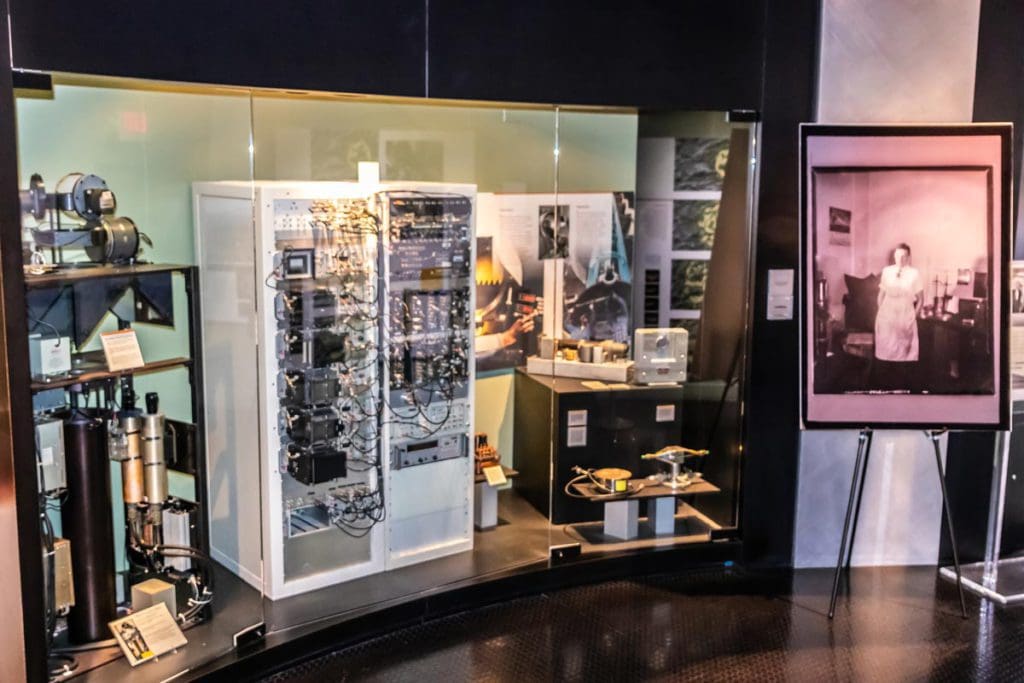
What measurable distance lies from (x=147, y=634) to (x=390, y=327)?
4.80 ft

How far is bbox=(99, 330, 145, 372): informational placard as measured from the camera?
347 cm

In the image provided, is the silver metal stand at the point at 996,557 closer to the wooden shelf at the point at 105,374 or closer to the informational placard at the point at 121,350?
the wooden shelf at the point at 105,374

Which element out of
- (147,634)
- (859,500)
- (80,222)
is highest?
(80,222)

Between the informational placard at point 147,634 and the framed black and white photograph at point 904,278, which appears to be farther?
the framed black and white photograph at point 904,278

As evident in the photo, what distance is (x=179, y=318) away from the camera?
12.6ft

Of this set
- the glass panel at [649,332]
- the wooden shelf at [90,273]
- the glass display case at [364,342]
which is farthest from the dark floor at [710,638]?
the wooden shelf at [90,273]

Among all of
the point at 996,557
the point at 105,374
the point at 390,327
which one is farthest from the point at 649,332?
the point at 105,374

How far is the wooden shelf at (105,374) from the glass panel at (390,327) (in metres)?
0.33

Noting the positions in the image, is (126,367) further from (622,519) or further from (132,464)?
(622,519)

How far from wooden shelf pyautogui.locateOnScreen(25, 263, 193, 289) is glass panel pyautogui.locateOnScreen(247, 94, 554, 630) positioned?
Answer: 370mm

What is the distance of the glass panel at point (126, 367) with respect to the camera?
10.9 feet

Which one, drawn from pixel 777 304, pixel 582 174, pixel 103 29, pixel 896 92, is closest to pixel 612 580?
pixel 777 304

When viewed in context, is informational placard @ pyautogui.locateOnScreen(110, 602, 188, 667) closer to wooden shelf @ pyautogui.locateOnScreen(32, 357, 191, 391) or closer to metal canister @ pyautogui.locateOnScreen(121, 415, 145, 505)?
metal canister @ pyautogui.locateOnScreen(121, 415, 145, 505)

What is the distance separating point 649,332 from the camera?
15.4ft
